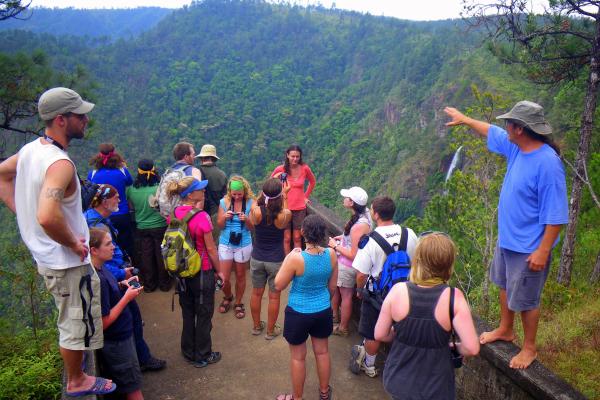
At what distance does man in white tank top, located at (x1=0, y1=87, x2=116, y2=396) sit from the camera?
224 centimetres

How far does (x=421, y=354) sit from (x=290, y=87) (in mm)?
104031

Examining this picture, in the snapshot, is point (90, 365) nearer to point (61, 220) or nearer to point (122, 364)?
point (122, 364)

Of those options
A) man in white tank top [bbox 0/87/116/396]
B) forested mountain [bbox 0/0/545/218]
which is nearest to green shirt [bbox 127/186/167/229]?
man in white tank top [bbox 0/87/116/396]

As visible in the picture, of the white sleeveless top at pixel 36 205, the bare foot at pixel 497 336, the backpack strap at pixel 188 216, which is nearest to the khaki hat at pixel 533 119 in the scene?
the bare foot at pixel 497 336

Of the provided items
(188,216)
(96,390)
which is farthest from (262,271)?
(96,390)

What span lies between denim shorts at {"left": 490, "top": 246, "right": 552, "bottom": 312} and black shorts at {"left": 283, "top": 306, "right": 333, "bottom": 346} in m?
1.21

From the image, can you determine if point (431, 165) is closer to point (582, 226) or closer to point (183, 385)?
point (582, 226)

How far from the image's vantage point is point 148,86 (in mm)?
92125

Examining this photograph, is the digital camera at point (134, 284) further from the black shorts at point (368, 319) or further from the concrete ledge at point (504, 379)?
the concrete ledge at point (504, 379)

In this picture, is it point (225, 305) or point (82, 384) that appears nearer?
point (82, 384)

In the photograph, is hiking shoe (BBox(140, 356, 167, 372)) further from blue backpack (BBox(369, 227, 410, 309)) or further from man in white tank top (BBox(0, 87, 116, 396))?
blue backpack (BBox(369, 227, 410, 309))

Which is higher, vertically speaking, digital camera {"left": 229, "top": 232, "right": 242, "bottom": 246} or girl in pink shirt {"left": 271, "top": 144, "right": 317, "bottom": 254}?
girl in pink shirt {"left": 271, "top": 144, "right": 317, "bottom": 254}


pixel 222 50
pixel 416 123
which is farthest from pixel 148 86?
pixel 416 123

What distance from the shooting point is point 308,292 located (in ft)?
10.2
